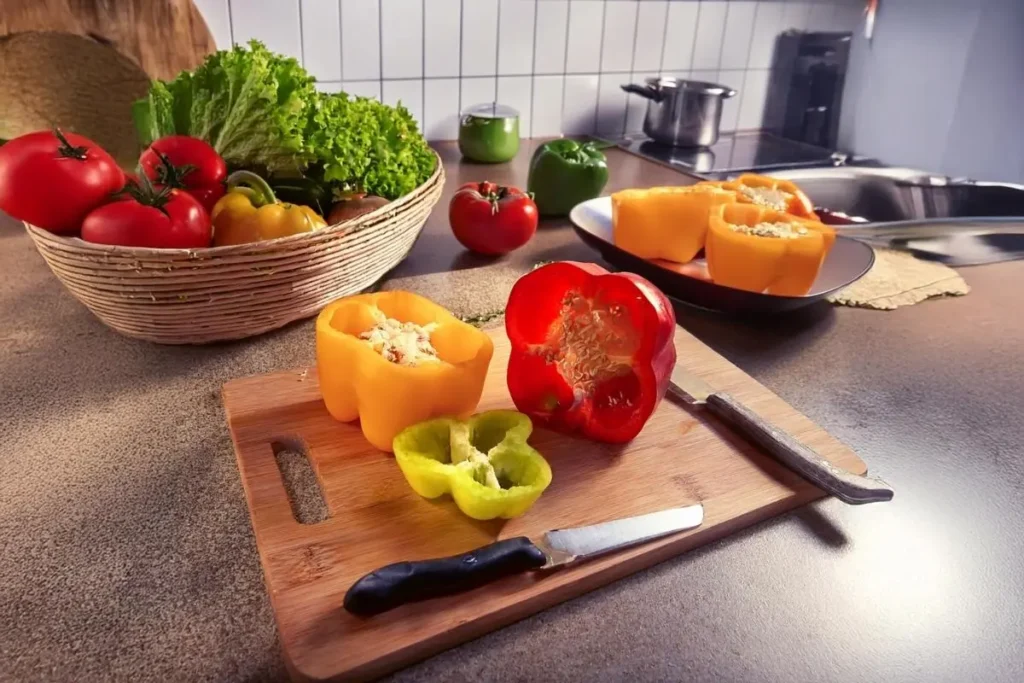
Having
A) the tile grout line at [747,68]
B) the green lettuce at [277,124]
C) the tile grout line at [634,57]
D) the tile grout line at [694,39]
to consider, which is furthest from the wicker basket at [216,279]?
the tile grout line at [747,68]

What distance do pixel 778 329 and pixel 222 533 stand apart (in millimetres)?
711

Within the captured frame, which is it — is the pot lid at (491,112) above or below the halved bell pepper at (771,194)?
above

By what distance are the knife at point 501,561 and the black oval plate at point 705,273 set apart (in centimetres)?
38

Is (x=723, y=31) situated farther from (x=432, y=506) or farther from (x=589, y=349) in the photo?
(x=432, y=506)

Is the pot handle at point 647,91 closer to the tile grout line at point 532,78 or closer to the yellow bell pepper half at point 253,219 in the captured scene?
the tile grout line at point 532,78

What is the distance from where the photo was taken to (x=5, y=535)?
0.58 m

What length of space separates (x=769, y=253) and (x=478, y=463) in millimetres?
502

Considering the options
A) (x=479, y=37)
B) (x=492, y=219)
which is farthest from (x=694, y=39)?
(x=492, y=219)

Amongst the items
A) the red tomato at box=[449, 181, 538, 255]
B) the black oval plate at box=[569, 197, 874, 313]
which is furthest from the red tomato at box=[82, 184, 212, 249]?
the black oval plate at box=[569, 197, 874, 313]

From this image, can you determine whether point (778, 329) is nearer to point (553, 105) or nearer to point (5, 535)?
point (5, 535)

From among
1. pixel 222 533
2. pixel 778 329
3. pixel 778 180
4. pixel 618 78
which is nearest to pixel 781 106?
pixel 618 78

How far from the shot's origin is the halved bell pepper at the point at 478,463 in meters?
0.57

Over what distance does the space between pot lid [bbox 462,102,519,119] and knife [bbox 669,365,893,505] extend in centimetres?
94

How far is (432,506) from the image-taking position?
23.8 inches
